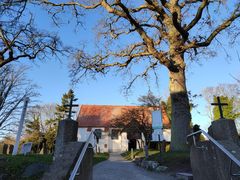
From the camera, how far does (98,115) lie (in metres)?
38.4

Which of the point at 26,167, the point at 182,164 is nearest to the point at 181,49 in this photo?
the point at 182,164

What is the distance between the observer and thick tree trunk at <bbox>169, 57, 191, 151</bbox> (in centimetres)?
1060

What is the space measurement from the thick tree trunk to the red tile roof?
24.3 meters

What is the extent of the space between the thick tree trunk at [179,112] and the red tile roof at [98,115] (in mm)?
24302

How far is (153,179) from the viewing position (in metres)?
7.27

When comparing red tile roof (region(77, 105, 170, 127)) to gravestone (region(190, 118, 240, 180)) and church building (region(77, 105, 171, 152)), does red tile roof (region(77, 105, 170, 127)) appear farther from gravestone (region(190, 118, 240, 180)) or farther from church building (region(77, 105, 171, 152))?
gravestone (region(190, 118, 240, 180))

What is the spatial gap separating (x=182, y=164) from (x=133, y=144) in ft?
93.8

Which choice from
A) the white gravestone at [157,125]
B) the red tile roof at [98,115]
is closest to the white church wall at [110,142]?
the red tile roof at [98,115]

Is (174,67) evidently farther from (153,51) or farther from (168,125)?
(168,125)

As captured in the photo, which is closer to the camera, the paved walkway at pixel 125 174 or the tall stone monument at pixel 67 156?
the tall stone monument at pixel 67 156

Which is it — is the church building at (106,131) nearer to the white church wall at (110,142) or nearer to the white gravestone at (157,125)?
the white church wall at (110,142)

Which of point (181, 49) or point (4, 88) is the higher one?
point (4, 88)

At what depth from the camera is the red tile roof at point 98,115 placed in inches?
1441

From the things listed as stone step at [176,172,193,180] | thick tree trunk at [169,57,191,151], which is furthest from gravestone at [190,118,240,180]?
thick tree trunk at [169,57,191,151]
